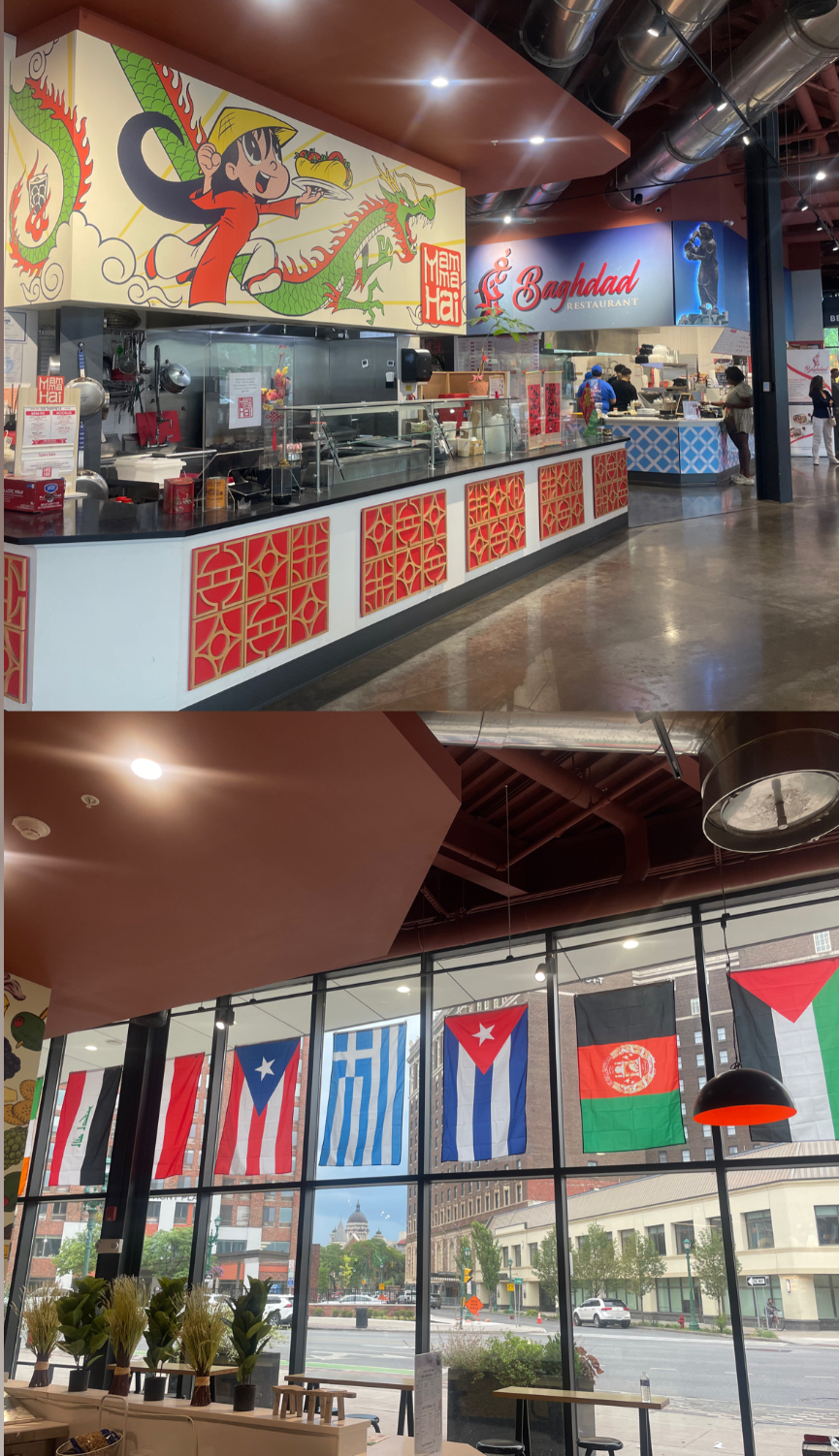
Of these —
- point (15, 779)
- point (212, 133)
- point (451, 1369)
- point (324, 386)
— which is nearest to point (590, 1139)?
point (451, 1369)

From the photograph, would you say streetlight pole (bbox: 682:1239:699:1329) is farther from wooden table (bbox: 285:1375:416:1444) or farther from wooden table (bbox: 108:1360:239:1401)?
wooden table (bbox: 108:1360:239:1401)

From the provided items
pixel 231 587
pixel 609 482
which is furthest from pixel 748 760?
pixel 609 482

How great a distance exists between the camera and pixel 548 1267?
7.55 m

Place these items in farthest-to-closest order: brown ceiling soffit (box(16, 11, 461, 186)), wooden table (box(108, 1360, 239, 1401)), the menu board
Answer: wooden table (box(108, 1360, 239, 1401)) < brown ceiling soffit (box(16, 11, 461, 186)) < the menu board

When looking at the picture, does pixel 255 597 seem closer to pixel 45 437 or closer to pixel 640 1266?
pixel 45 437

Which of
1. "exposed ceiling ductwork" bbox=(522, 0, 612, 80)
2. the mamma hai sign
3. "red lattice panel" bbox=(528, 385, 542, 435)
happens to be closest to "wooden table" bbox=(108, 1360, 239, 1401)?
the mamma hai sign

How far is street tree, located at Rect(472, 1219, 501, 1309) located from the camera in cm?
795

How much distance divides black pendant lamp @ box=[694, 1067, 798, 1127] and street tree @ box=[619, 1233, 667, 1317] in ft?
10.8

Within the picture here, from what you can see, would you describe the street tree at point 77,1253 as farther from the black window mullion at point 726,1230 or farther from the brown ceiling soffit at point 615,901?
the black window mullion at point 726,1230

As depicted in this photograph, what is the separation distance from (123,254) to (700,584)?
4.18 metres

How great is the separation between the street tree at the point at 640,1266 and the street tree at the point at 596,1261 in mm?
85

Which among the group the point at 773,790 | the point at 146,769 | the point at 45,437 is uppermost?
the point at 45,437

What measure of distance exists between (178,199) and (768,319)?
783 centimetres

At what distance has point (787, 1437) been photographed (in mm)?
6535
